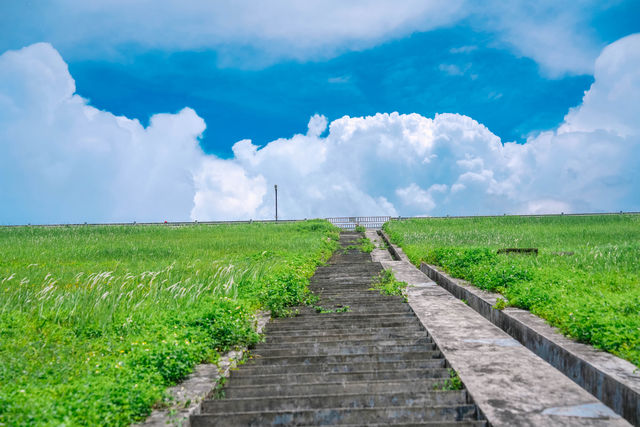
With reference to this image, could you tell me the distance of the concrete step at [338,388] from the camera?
4.18m

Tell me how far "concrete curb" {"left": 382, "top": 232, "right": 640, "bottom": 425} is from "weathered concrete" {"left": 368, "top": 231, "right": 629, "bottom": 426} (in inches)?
9.6

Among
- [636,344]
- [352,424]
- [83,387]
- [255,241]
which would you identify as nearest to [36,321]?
[83,387]

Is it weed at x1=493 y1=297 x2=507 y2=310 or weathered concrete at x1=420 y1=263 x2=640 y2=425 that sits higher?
weed at x1=493 y1=297 x2=507 y2=310

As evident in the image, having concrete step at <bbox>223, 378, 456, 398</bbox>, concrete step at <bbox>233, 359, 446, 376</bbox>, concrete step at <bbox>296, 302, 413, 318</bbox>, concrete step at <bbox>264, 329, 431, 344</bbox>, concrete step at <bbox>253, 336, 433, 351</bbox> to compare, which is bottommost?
concrete step at <bbox>223, 378, 456, 398</bbox>

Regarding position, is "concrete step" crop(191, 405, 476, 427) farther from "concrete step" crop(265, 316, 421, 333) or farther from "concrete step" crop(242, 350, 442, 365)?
"concrete step" crop(265, 316, 421, 333)

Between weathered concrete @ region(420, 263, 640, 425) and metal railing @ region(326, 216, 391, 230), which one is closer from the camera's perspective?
weathered concrete @ region(420, 263, 640, 425)

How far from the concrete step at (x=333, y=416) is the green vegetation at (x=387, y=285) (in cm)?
552

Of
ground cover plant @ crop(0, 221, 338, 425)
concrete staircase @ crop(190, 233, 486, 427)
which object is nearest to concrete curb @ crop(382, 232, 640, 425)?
concrete staircase @ crop(190, 233, 486, 427)

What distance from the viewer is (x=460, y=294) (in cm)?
958

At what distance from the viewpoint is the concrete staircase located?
3.69 metres

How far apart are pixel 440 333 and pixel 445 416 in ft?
8.03

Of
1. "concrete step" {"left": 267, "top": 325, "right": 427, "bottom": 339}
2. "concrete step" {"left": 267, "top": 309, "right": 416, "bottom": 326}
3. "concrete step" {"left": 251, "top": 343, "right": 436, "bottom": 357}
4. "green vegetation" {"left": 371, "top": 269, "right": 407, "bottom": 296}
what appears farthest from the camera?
"green vegetation" {"left": 371, "top": 269, "right": 407, "bottom": 296}

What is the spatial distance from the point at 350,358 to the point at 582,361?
2.37 m

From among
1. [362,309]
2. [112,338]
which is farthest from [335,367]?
[362,309]
